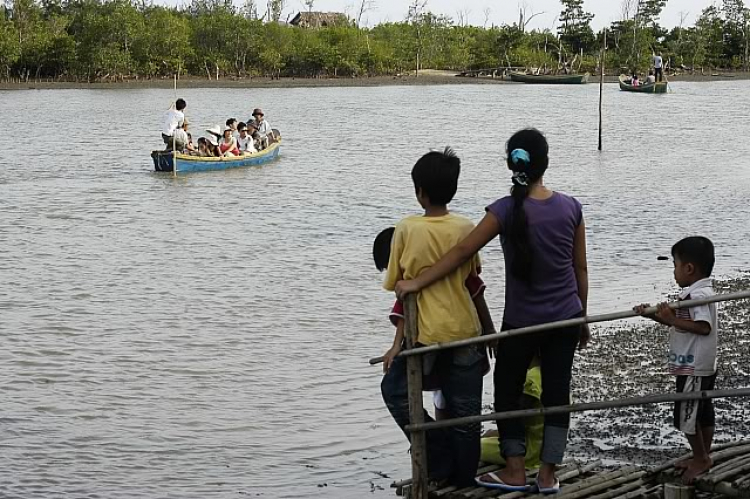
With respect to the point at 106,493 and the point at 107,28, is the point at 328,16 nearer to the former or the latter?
the point at 107,28

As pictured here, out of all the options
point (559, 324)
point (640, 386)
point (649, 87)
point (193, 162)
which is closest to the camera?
point (559, 324)

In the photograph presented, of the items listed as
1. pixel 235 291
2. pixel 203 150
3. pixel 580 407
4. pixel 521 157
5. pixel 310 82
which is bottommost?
pixel 235 291

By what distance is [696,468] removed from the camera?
4855 millimetres

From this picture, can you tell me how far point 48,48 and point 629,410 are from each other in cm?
7122

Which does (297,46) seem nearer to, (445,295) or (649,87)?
(649,87)

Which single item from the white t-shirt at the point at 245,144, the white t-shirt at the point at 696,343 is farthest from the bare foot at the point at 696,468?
the white t-shirt at the point at 245,144

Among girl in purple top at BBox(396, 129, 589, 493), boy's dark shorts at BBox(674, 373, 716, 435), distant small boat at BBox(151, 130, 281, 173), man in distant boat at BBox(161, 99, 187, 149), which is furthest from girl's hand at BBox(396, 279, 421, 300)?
distant small boat at BBox(151, 130, 281, 173)

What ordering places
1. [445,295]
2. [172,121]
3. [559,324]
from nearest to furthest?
[559,324]
[445,295]
[172,121]

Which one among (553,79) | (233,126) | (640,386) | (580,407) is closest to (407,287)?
(580,407)

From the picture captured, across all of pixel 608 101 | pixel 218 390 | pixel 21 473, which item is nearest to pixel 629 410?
pixel 218 390

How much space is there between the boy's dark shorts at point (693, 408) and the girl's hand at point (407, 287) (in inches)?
47.6

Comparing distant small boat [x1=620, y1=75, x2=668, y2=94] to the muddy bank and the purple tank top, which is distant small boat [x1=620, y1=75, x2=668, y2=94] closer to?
the muddy bank

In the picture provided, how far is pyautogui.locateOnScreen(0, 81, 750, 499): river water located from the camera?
7.09 metres

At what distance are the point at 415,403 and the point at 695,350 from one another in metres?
1.16
